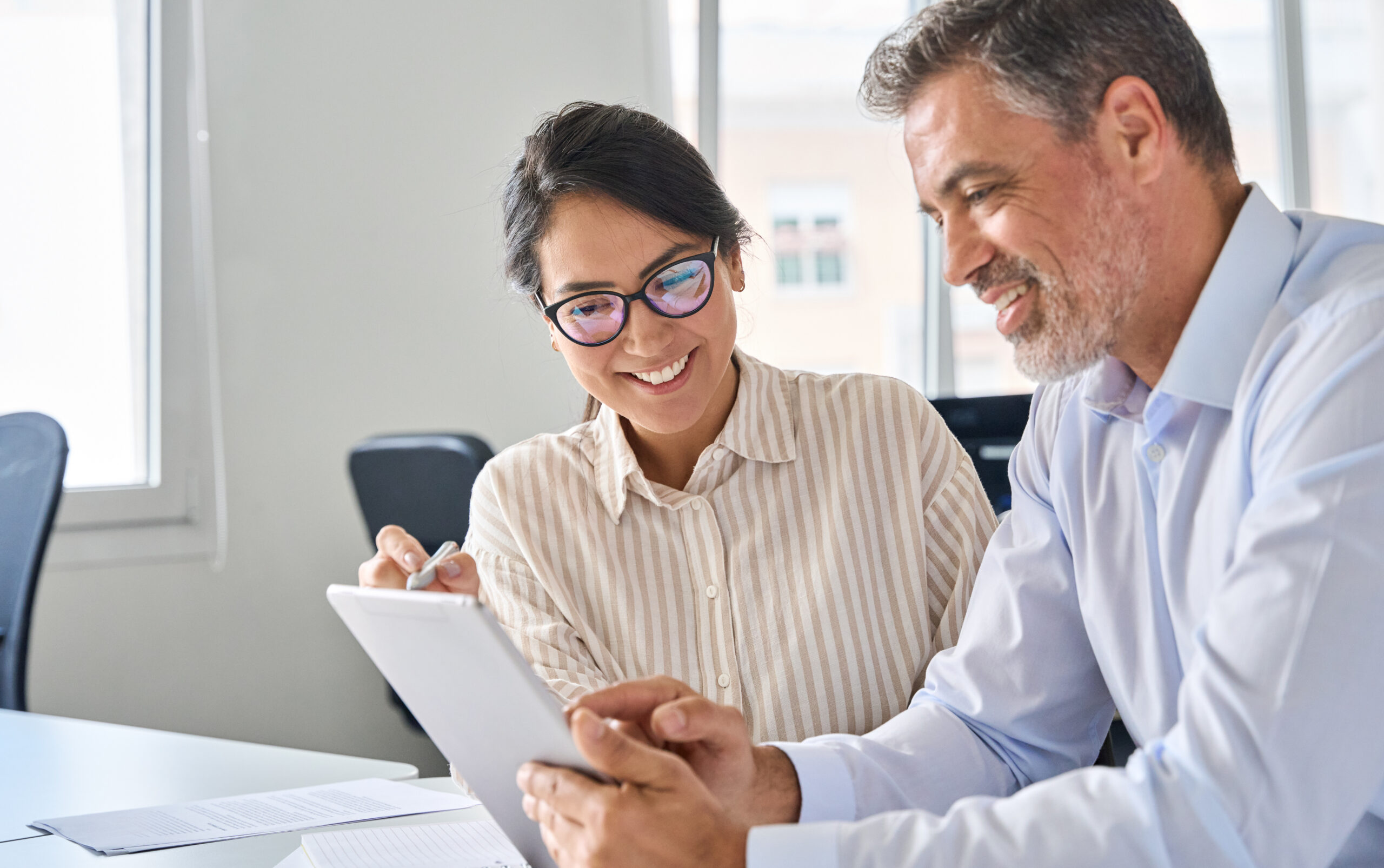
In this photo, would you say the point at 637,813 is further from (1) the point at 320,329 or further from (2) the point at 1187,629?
(1) the point at 320,329

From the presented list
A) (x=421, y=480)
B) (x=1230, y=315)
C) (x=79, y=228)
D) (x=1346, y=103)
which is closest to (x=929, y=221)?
(x=421, y=480)

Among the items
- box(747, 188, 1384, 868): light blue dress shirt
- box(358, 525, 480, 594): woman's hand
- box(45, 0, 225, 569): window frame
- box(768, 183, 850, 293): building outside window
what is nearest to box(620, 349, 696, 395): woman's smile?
box(358, 525, 480, 594): woman's hand

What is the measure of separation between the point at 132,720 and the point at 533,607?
202 centimetres

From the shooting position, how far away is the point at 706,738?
107 cm

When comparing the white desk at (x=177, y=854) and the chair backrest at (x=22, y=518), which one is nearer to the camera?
the white desk at (x=177, y=854)

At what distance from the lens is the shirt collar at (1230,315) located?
103 cm

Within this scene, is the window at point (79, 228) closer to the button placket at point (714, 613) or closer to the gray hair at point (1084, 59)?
the button placket at point (714, 613)

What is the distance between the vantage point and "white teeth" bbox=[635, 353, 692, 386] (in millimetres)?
1613

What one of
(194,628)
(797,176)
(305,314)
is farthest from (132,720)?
(797,176)

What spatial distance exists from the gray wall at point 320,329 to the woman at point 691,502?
1.52 metres

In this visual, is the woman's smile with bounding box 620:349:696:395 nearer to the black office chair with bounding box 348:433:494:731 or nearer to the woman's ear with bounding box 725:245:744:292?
the woman's ear with bounding box 725:245:744:292

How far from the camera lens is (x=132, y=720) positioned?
3076mm

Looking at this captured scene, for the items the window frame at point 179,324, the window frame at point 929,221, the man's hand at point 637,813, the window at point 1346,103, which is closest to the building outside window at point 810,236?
the window frame at point 929,221

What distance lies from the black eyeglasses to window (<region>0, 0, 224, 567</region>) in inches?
76.9
